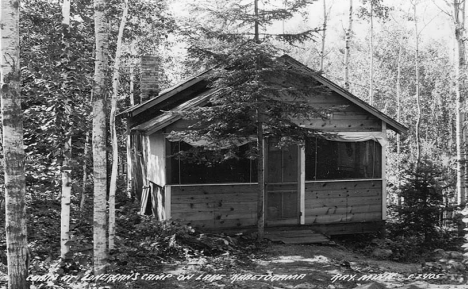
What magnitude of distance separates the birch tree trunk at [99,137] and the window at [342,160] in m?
6.27

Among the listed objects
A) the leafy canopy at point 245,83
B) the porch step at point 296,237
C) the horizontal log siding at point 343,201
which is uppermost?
the leafy canopy at point 245,83

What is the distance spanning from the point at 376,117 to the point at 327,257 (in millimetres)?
4482

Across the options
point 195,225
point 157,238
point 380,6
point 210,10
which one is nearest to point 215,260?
point 157,238

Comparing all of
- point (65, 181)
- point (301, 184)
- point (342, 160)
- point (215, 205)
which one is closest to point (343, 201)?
point (342, 160)

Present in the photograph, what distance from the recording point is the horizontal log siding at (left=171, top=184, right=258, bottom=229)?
36.0ft

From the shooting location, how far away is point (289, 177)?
39.3ft

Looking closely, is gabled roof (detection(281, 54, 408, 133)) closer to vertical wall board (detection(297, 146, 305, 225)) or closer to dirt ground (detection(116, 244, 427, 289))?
vertical wall board (detection(297, 146, 305, 225))

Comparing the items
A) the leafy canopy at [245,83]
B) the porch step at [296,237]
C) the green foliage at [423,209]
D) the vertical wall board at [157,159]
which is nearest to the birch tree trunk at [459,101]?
the green foliage at [423,209]

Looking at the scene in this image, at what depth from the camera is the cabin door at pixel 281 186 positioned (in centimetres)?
1179

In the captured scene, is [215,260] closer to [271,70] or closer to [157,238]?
[157,238]

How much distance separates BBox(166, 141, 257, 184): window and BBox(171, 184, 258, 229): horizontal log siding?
0.15m

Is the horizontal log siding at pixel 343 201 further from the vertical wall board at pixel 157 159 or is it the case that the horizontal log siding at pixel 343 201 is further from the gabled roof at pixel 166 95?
the gabled roof at pixel 166 95

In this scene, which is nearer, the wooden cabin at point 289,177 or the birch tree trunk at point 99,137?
the birch tree trunk at point 99,137

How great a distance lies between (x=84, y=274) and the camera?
6477mm
